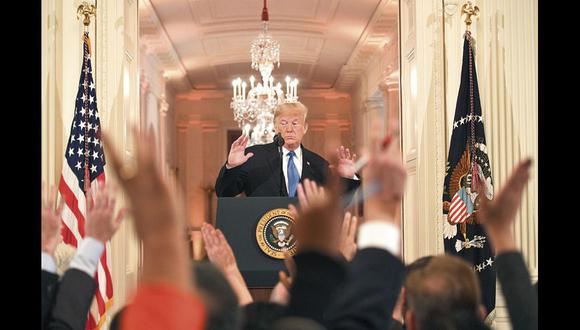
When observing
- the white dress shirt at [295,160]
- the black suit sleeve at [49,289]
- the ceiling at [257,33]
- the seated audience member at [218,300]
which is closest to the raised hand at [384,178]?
the seated audience member at [218,300]

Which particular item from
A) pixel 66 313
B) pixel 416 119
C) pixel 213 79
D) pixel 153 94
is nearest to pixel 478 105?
pixel 416 119

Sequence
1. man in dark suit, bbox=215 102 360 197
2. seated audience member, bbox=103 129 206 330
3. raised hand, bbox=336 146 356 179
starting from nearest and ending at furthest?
seated audience member, bbox=103 129 206 330 < raised hand, bbox=336 146 356 179 < man in dark suit, bbox=215 102 360 197

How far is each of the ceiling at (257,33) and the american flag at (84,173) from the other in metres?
5.82

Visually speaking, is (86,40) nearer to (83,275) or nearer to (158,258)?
(83,275)

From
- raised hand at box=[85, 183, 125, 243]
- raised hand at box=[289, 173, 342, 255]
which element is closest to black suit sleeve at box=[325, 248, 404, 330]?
raised hand at box=[289, 173, 342, 255]

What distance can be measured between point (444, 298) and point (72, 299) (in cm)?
72

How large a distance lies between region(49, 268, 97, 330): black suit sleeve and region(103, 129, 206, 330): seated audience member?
55 cm

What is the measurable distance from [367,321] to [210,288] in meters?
0.26

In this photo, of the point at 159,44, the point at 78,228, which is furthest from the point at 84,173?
the point at 159,44

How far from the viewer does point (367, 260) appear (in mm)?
1349

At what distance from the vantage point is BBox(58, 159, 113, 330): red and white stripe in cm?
525

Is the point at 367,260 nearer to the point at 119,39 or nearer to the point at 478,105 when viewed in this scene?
the point at 478,105

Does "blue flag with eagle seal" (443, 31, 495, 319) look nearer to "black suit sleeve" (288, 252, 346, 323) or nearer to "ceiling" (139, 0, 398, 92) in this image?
"black suit sleeve" (288, 252, 346, 323)

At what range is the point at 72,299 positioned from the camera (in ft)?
5.30
